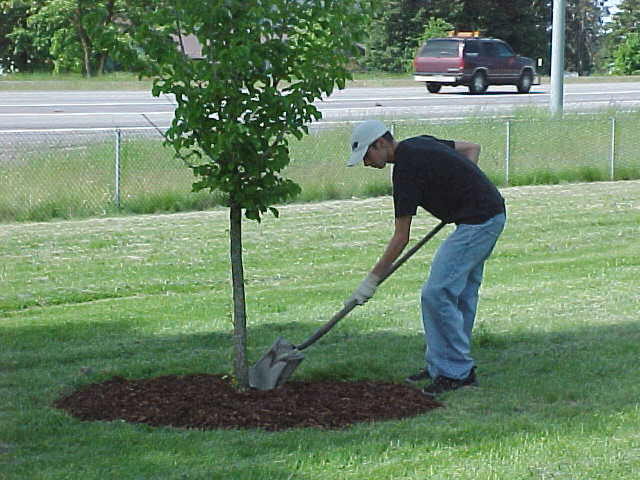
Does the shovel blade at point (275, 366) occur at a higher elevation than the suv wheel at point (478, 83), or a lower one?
lower

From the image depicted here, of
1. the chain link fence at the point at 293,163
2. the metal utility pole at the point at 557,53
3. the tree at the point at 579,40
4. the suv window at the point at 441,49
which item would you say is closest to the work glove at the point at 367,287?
the chain link fence at the point at 293,163

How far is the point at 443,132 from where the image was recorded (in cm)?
1822

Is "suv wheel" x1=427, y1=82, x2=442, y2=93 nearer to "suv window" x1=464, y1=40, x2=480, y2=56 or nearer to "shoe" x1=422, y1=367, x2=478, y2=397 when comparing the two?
"suv window" x1=464, y1=40, x2=480, y2=56

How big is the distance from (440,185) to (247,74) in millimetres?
1230

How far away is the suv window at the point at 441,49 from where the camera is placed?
114 ft

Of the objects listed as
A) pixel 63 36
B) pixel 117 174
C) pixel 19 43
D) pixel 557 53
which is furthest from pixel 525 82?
pixel 117 174

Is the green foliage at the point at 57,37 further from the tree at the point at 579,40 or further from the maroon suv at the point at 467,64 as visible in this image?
the tree at the point at 579,40

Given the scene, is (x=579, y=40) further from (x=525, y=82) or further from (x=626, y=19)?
(x=525, y=82)

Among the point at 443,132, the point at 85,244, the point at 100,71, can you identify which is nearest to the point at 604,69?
the point at 100,71

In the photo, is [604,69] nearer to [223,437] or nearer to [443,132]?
[443,132]

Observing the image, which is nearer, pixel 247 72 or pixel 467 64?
pixel 247 72

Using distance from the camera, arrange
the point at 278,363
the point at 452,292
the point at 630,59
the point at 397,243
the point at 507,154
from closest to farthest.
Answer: the point at 397,243
the point at 452,292
the point at 278,363
the point at 507,154
the point at 630,59

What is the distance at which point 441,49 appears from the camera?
116 ft

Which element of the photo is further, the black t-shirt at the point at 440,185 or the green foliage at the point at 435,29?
the green foliage at the point at 435,29
